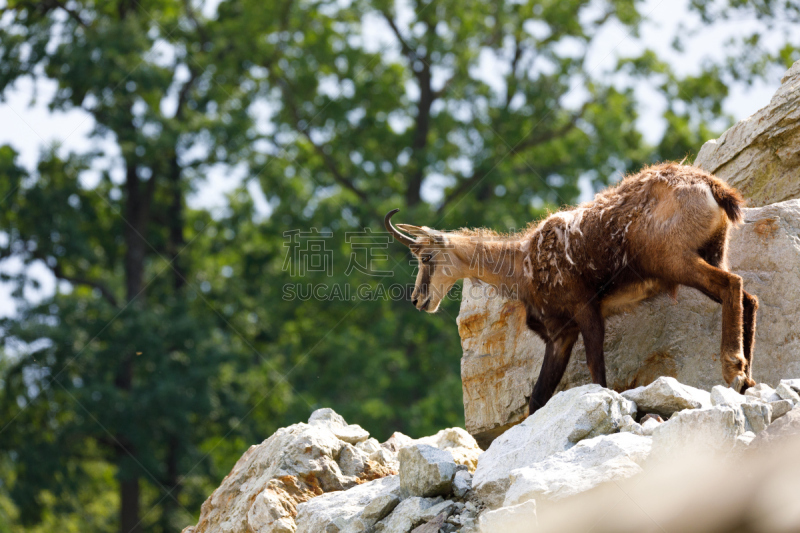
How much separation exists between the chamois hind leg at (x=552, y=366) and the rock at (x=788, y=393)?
7.32 feet

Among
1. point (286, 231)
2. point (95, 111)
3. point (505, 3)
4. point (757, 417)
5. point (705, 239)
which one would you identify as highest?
point (505, 3)

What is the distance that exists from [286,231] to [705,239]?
55.2 ft

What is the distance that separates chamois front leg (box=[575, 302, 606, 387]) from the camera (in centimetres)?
673

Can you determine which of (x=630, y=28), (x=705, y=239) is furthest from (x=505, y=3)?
(x=705, y=239)

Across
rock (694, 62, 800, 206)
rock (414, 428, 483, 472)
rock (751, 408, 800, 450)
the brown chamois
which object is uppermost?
rock (694, 62, 800, 206)

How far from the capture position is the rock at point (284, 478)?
6.09 metres

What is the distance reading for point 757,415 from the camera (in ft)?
15.4

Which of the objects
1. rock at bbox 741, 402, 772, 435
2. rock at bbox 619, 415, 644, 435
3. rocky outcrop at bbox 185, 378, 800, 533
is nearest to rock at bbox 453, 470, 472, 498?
rocky outcrop at bbox 185, 378, 800, 533

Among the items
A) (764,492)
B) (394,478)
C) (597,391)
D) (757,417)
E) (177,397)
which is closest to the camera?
(764,492)

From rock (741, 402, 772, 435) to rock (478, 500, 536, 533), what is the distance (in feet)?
4.61

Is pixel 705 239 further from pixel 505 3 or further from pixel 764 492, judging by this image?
pixel 505 3

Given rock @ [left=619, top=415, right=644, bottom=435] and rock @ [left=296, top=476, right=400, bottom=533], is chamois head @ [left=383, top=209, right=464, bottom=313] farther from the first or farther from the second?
rock @ [left=619, top=415, right=644, bottom=435]

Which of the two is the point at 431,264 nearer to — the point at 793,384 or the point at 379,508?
the point at 379,508

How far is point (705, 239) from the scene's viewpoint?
626cm
